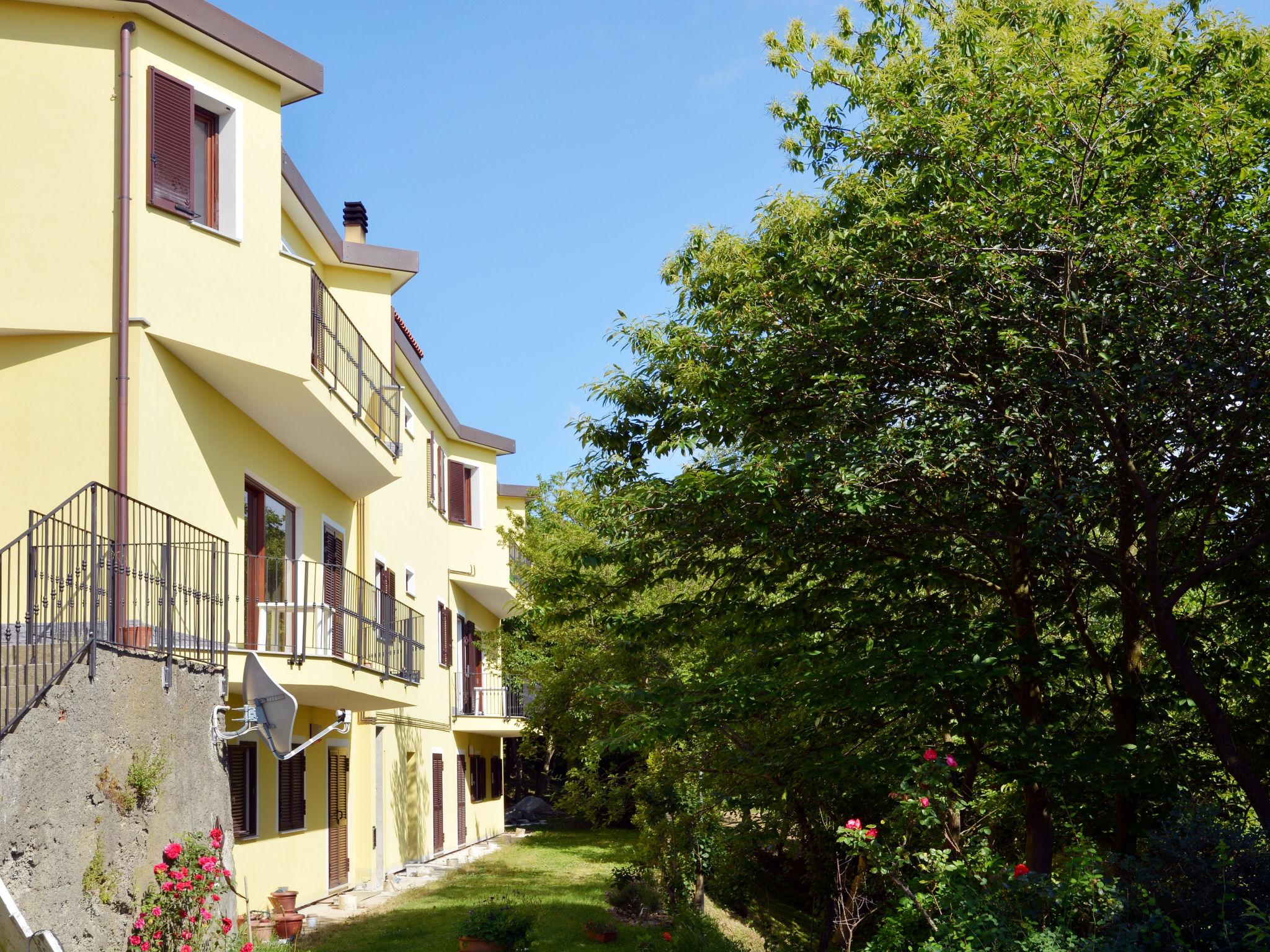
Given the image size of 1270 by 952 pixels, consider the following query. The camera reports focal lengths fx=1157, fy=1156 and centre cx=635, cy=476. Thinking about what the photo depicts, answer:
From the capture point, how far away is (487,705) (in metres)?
32.1

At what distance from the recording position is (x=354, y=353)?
16.4 metres

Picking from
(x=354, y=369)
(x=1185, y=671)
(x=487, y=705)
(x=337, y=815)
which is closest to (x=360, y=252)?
(x=354, y=369)

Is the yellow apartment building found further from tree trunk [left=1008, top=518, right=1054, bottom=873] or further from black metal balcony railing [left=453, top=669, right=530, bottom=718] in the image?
black metal balcony railing [left=453, top=669, right=530, bottom=718]

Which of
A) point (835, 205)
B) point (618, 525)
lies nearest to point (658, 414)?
point (618, 525)

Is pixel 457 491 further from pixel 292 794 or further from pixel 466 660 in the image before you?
pixel 292 794

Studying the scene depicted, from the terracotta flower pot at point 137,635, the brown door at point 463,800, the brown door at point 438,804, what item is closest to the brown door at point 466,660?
the brown door at point 463,800

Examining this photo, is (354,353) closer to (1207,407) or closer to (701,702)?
(701,702)

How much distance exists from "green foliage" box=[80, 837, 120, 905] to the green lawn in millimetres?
6409

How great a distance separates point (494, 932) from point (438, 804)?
14.4m

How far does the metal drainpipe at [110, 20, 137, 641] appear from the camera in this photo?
440 inches

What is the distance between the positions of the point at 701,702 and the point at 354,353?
285 inches

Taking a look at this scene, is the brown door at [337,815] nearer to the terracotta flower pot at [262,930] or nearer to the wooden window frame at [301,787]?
the wooden window frame at [301,787]

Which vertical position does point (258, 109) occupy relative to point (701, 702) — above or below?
above

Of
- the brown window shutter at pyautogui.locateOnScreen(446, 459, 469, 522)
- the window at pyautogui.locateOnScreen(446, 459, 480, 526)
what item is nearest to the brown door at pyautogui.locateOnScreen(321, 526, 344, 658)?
the window at pyautogui.locateOnScreen(446, 459, 480, 526)
